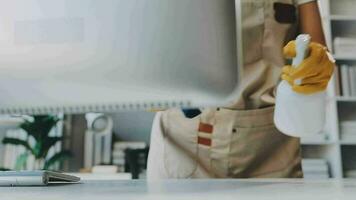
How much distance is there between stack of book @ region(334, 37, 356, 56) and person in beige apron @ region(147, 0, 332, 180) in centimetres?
142

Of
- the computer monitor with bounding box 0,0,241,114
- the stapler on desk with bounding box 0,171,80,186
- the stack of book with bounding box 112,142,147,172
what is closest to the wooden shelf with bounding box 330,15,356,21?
the stack of book with bounding box 112,142,147,172

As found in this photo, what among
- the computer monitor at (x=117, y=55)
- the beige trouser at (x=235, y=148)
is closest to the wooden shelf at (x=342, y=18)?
the beige trouser at (x=235, y=148)

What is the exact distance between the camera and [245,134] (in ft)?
3.80

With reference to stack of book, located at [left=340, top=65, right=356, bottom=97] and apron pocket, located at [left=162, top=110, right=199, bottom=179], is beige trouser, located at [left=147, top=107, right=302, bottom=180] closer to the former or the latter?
apron pocket, located at [left=162, top=110, right=199, bottom=179]

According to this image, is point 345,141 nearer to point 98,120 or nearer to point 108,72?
point 98,120

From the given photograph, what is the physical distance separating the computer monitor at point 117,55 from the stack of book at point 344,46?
217cm

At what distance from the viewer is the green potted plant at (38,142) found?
8.82ft

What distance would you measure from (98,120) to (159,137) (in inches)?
62.1

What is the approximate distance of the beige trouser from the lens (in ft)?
3.76

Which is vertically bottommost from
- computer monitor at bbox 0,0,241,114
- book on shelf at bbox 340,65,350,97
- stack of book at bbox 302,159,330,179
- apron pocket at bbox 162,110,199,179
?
stack of book at bbox 302,159,330,179

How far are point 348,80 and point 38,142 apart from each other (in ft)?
6.40

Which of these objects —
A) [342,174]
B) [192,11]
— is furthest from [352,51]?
[192,11]

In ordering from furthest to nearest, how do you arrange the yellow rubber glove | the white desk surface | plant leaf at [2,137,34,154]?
plant leaf at [2,137,34,154]
the yellow rubber glove
the white desk surface

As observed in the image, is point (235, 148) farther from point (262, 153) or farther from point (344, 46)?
point (344, 46)
